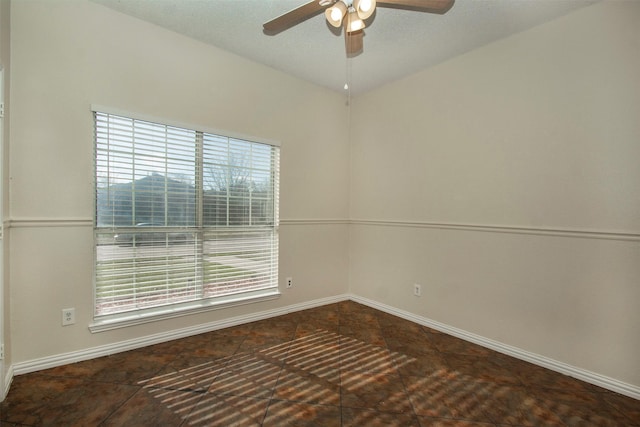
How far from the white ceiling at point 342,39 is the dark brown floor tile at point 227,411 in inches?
110

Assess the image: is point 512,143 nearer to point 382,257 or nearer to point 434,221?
point 434,221

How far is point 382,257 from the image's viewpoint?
11.7 feet

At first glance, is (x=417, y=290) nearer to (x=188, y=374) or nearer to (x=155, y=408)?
(x=188, y=374)

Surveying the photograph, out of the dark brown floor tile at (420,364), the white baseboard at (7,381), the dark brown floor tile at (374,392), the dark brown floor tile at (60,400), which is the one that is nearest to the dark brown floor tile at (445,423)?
the dark brown floor tile at (374,392)

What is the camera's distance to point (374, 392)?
194cm

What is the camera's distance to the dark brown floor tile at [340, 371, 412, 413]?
1807 millimetres

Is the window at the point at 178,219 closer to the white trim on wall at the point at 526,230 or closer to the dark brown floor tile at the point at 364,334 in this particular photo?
A: the dark brown floor tile at the point at 364,334

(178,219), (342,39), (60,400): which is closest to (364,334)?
(178,219)

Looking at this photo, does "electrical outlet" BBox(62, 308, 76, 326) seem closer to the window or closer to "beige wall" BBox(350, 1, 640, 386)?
the window

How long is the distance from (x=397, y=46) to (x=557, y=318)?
268 centimetres

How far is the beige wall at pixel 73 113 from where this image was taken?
6.66ft

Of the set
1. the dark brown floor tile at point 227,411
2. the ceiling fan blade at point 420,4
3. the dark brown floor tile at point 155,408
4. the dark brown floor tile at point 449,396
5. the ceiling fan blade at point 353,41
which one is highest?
the ceiling fan blade at point 353,41

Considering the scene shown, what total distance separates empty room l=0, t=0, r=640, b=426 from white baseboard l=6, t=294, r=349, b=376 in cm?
2

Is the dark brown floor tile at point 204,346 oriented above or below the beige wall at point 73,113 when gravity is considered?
below
